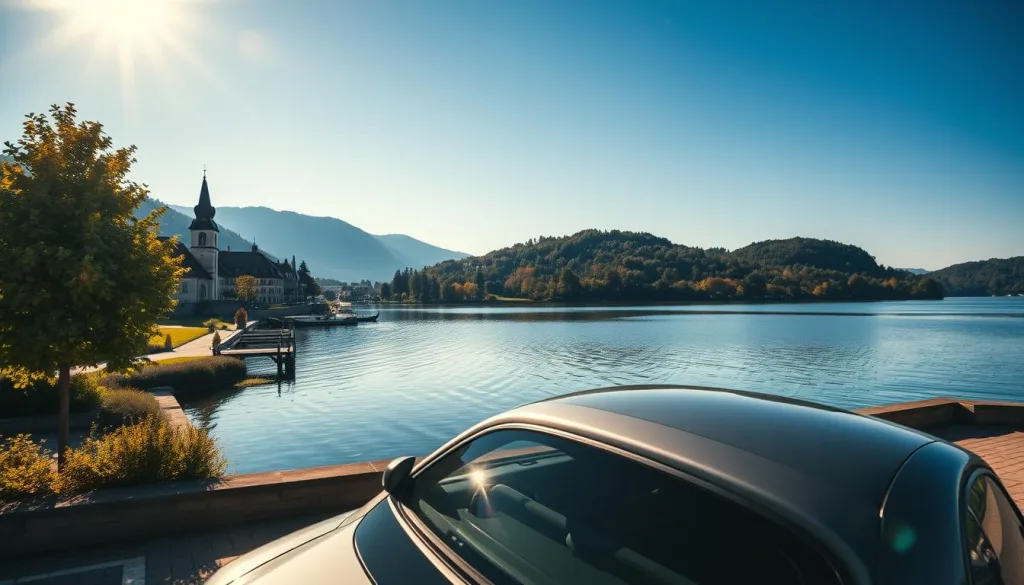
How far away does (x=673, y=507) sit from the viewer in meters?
1.95

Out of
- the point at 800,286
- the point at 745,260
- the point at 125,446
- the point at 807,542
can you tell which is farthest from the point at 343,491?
the point at 745,260

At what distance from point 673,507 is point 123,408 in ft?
49.2

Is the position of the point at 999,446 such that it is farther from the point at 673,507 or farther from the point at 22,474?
the point at 22,474

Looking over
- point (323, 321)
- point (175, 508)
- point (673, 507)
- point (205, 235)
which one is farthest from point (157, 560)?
point (205, 235)

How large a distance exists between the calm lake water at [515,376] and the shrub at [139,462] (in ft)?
30.7

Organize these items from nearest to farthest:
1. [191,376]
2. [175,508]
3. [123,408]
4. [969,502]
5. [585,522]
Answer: [969,502] < [585,522] < [175,508] < [123,408] < [191,376]

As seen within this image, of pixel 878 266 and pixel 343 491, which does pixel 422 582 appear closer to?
pixel 343 491

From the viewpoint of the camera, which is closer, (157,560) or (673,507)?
(673,507)

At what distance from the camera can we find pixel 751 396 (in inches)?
105

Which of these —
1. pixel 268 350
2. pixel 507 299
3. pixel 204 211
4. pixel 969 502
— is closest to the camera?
pixel 969 502

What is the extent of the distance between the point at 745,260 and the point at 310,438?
181199 millimetres

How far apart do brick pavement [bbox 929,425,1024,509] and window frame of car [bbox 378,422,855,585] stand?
6394mm

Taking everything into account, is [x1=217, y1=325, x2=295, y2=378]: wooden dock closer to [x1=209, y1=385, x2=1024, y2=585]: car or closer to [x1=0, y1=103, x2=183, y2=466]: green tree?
[x1=0, y1=103, x2=183, y2=466]: green tree

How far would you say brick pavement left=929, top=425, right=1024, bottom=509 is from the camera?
6.95 meters
